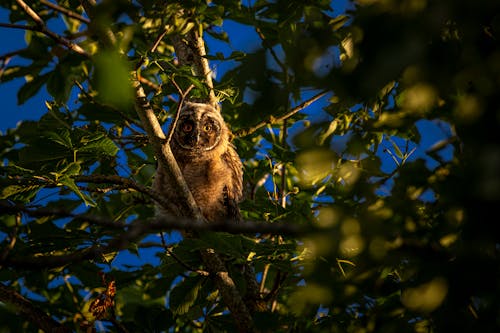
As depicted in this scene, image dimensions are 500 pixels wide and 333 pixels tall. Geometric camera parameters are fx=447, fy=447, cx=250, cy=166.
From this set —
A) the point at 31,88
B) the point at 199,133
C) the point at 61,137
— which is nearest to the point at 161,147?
the point at 61,137

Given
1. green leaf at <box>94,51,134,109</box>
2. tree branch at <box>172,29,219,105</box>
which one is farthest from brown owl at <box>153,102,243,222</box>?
green leaf at <box>94,51,134,109</box>

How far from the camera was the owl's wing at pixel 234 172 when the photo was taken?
339 cm

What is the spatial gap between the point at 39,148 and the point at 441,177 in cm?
157

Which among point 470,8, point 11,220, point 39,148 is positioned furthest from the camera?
point 11,220

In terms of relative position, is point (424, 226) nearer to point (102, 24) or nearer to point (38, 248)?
point (102, 24)

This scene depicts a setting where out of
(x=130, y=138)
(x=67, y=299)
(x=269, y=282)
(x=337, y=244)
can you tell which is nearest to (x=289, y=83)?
(x=337, y=244)

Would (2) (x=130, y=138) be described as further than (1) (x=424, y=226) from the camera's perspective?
Yes

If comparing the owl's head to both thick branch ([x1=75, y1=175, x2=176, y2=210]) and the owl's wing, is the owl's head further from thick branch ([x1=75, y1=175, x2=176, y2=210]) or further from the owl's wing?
thick branch ([x1=75, y1=175, x2=176, y2=210])

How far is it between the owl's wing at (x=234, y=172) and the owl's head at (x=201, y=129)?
0.09 meters

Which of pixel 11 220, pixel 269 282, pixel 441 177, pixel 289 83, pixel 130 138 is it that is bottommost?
pixel 269 282

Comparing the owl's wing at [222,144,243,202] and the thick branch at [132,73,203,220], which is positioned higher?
the thick branch at [132,73,203,220]

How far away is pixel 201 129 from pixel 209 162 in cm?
26

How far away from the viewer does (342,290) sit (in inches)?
28.9

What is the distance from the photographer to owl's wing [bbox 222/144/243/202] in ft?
11.1
